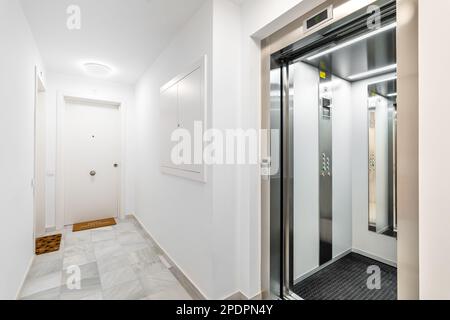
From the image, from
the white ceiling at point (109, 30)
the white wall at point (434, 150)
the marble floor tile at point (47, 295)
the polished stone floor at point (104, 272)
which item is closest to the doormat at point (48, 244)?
the polished stone floor at point (104, 272)

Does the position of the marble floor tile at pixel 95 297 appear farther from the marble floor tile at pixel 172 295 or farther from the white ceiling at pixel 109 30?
the white ceiling at pixel 109 30

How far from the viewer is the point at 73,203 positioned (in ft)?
12.1

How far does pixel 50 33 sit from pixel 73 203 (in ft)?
8.96

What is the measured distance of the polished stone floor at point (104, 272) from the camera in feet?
6.05

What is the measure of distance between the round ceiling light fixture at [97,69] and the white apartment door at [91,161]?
729 millimetres

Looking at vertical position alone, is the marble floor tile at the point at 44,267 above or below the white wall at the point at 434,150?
below

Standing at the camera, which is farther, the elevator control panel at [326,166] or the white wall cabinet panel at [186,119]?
the elevator control panel at [326,166]

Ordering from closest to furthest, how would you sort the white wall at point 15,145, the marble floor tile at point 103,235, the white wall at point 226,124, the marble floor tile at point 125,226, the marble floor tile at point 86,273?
1. the white wall at point 15,145
2. the white wall at point 226,124
3. the marble floor tile at point 86,273
4. the marble floor tile at point 103,235
5. the marble floor tile at point 125,226

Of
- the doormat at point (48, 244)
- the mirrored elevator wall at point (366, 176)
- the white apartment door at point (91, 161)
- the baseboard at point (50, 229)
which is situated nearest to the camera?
the mirrored elevator wall at point (366, 176)

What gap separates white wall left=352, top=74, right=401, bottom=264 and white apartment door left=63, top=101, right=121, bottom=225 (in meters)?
3.99

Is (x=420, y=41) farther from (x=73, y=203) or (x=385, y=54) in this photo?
(x=73, y=203)

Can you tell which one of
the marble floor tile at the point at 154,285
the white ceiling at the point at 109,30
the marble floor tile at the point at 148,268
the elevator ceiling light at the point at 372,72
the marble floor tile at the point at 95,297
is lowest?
the marble floor tile at the point at 154,285

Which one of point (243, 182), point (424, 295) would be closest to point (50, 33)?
point (243, 182)

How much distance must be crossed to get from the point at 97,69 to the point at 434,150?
3.84m
